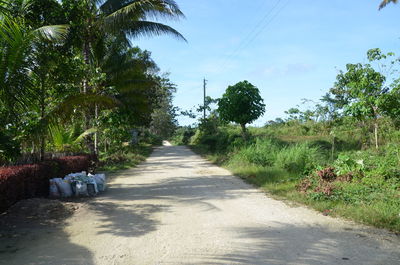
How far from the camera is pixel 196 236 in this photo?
4.71 metres

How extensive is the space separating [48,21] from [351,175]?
912cm

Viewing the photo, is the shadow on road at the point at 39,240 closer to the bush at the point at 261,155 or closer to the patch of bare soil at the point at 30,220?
the patch of bare soil at the point at 30,220

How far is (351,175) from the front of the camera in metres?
7.71

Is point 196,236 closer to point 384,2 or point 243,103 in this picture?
point 243,103

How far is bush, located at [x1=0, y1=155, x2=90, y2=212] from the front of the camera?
5711 millimetres

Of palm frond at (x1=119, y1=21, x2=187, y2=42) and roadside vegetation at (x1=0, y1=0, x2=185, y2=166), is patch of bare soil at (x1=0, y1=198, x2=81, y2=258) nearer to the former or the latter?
roadside vegetation at (x1=0, y1=0, x2=185, y2=166)

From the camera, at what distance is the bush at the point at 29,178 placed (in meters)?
5.71

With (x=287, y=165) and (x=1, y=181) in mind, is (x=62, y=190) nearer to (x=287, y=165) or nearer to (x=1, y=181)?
(x=1, y=181)

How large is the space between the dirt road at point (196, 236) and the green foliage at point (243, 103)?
33.2 feet

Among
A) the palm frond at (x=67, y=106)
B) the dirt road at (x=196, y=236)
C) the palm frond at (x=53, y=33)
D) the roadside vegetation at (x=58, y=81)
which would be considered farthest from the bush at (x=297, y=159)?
the palm frond at (x=53, y=33)

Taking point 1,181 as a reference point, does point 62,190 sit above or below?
below

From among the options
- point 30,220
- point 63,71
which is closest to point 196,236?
point 30,220

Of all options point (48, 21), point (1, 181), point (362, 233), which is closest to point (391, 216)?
point (362, 233)

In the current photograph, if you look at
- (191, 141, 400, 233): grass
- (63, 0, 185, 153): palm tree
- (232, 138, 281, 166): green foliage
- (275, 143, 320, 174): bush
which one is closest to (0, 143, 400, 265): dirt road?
(191, 141, 400, 233): grass
